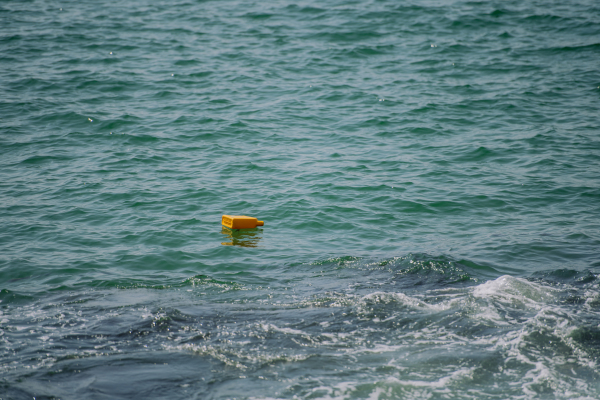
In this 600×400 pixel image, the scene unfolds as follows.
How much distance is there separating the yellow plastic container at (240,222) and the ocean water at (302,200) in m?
0.13

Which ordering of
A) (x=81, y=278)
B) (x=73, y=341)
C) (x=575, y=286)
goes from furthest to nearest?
(x=81, y=278), (x=575, y=286), (x=73, y=341)

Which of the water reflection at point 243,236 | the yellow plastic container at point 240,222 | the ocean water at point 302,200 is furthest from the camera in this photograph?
the yellow plastic container at point 240,222

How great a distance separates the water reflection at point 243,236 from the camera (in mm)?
8289

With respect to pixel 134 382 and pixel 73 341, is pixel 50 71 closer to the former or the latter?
pixel 73 341

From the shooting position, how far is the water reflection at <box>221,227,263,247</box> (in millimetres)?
8289

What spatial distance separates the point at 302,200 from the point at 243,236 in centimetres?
174

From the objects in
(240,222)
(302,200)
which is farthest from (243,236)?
(302,200)

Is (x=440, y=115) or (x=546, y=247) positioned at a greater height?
(x=440, y=115)

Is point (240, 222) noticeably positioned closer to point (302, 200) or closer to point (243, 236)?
point (243, 236)

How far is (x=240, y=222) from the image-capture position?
855 cm

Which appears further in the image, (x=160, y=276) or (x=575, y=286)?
(x=160, y=276)

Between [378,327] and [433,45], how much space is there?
13.6 m

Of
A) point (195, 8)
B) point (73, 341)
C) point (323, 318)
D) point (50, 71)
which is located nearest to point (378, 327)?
point (323, 318)

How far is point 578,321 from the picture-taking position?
5410 mm
